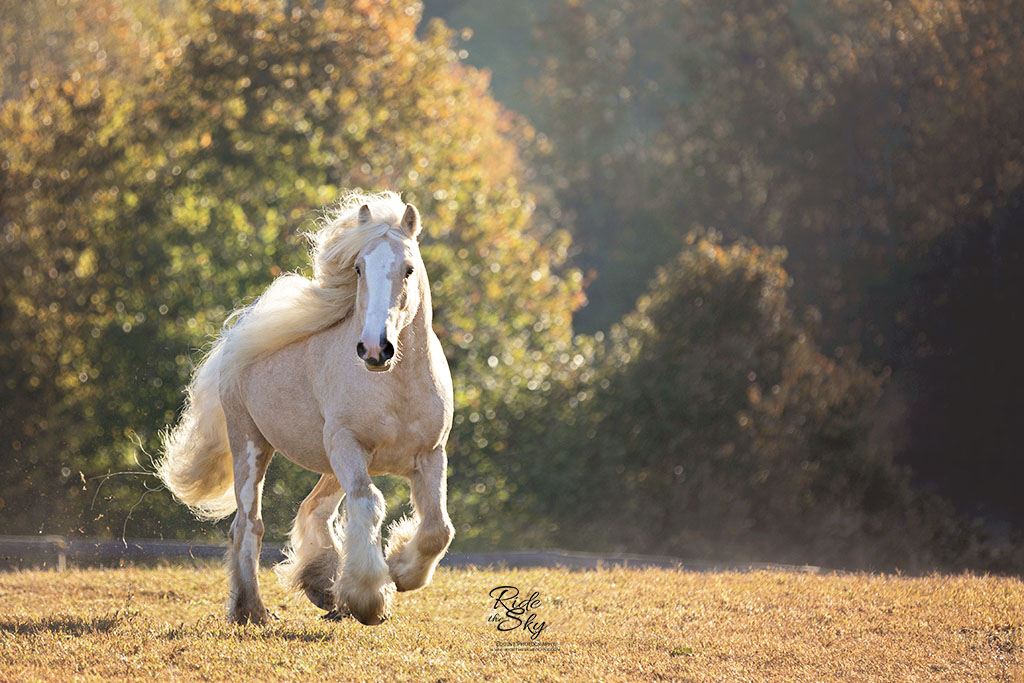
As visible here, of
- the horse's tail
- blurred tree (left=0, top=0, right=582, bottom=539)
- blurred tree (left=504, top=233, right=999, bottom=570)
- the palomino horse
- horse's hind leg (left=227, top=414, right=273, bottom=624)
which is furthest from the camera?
blurred tree (left=504, top=233, right=999, bottom=570)

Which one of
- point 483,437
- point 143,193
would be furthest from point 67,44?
point 483,437

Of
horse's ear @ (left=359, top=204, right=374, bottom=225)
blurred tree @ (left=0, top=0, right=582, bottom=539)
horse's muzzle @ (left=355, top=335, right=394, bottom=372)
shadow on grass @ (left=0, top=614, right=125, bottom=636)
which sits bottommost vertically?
shadow on grass @ (left=0, top=614, right=125, bottom=636)

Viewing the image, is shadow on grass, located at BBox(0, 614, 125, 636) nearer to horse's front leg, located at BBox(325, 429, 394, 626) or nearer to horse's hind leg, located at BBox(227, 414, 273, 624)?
horse's hind leg, located at BBox(227, 414, 273, 624)

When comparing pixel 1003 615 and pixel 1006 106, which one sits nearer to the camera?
pixel 1003 615

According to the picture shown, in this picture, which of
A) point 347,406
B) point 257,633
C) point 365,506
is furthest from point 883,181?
point 257,633

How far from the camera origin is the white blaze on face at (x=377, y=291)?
263 inches

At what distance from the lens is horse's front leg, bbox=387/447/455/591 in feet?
23.9

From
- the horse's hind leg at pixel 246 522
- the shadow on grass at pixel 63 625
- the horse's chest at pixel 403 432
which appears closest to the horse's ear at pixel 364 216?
the horse's chest at pixel 403 432

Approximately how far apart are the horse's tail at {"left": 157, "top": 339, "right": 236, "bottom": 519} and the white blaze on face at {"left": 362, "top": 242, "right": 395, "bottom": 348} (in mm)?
2496

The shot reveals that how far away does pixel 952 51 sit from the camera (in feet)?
75.9

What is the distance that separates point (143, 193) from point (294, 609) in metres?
11.7

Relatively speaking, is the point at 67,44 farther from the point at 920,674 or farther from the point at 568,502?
the point at 920,674

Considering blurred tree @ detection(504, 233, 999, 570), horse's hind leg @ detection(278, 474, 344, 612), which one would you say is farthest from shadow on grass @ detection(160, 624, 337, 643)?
blurred tree @ detection(504, 233, 999, 570)

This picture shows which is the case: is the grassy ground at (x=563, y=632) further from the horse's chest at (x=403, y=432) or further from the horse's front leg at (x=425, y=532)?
the horse's chest at (x=403, y=432)
